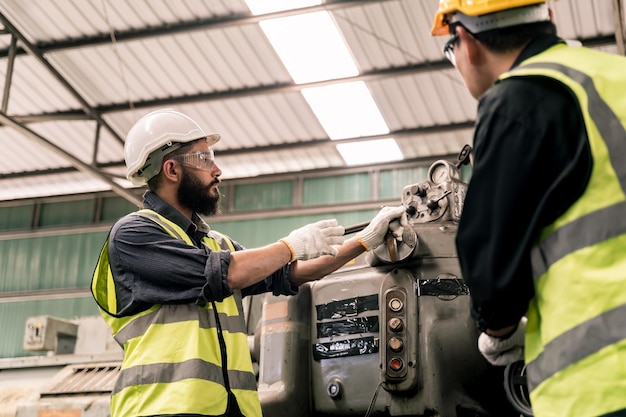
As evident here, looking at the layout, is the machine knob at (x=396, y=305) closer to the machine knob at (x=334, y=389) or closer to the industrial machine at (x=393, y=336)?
the industrial machine at (x=393, y=336)

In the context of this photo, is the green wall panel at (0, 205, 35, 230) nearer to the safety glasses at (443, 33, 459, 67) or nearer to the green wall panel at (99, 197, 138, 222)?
the green wall panel at (99, 197, 138, 222)

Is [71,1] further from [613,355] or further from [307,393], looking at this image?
[613,355]

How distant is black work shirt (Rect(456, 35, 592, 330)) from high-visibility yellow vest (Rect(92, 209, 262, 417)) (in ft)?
3.91

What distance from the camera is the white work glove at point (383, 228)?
2.77 m

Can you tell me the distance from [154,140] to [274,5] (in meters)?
4.10

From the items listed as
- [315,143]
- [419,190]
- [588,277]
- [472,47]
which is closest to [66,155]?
[315,143]

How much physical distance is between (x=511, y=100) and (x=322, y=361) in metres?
1.89

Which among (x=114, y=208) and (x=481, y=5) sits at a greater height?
(x=114, y=208)

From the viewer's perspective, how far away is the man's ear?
1.46 m

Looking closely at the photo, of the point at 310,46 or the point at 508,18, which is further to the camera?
the point at 310,46

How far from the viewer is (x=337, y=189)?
9508 millimetres

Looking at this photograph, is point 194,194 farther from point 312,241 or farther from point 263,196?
point 263,196

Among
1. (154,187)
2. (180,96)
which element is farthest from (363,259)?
(180,96)

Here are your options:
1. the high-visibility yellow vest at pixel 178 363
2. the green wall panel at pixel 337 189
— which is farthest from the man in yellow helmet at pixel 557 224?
the green wall panel at pixel 337 189
